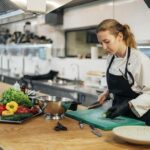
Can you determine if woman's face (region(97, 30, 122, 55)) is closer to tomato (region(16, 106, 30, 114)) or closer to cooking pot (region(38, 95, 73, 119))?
cooking pot (region(38, 95, 73, 119))

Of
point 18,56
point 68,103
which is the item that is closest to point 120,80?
point 68,103

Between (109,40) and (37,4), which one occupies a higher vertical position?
(37,4)

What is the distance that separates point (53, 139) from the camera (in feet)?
5.05

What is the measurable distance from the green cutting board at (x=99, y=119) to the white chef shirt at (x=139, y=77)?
0.11 meters

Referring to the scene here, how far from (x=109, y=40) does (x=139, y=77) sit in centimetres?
34

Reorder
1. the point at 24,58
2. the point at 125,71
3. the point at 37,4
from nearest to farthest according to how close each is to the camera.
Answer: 1. the point at 125,71
2. the point at 37,4
3. the point at 24,58

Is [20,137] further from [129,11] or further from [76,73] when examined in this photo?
[76,73]

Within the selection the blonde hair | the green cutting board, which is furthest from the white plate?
the blonde hair

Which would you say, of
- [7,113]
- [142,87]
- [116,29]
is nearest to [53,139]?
[7,113]

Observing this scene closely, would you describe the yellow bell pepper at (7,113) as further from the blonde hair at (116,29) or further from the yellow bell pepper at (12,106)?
the blonde hair at (116,29)

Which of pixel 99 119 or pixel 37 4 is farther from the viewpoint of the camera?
pixel 37 4

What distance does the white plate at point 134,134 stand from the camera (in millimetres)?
1417

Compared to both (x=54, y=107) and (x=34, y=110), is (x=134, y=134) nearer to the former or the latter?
(x=54, y=107)

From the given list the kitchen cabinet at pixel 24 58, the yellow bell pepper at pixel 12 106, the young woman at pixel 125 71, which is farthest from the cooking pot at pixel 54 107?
the kitchen cabinet at pixel 24 58
